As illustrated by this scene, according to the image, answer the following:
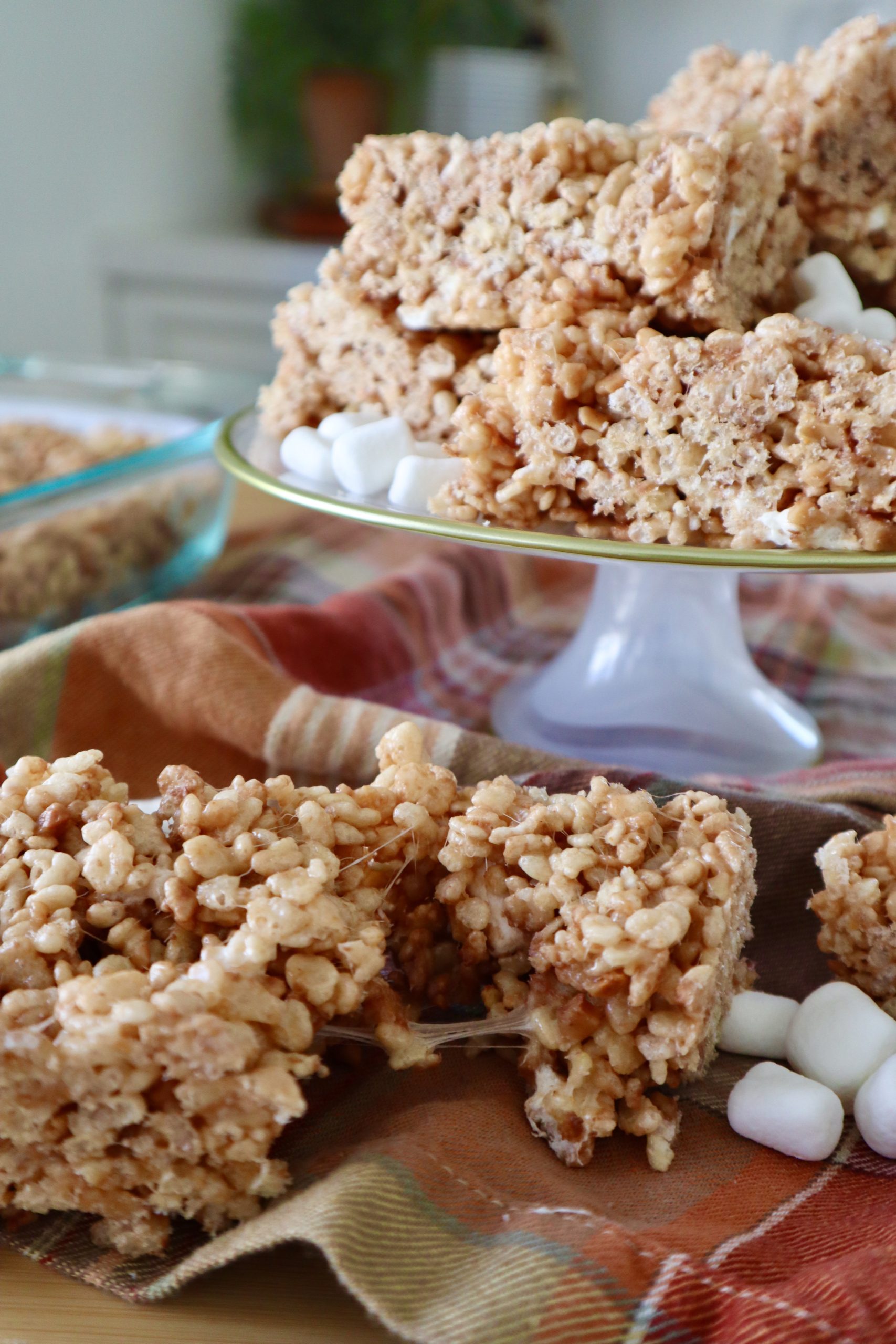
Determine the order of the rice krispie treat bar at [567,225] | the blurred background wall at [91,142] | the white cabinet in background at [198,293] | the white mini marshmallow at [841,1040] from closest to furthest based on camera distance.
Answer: the white mini marshmallow at [841,1040], the rice krispie treat bar at [567,225], the blurred background wall at [91,142], the white cabinet in background at [198,293]

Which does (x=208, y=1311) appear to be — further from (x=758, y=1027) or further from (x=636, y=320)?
(x=636, y=320)

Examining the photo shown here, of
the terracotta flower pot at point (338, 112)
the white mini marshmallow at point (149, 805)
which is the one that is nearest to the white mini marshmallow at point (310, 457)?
the white mini marshmallow at point (149, 805)

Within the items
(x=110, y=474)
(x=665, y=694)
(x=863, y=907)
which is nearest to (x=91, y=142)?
(x=110, y=474)

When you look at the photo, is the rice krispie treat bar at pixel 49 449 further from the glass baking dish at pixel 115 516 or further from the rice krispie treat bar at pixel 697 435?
the rice krispie treat bar at pixel 697 435

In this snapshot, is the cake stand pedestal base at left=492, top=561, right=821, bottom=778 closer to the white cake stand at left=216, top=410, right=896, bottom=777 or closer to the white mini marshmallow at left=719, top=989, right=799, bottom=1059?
the white cake stand at left=216, top=410, right=896, bottom=777

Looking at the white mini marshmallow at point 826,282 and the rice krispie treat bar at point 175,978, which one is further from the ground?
the white mini marshmallow at point 826,282

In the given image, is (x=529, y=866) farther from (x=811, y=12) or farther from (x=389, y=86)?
(x=811, y=12)

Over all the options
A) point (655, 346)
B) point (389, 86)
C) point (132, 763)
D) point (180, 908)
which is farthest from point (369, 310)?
point (389, 86)
